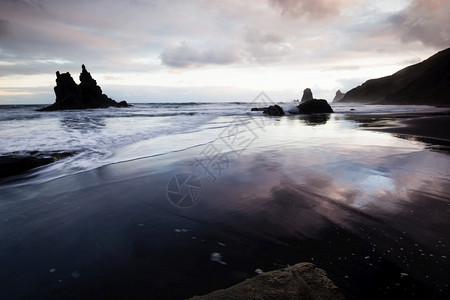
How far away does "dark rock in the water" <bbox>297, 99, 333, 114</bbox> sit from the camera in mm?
29297

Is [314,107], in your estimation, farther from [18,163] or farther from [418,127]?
[18,163]

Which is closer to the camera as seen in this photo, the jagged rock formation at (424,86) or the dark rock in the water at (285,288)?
the dark rock in the water at (285,288)

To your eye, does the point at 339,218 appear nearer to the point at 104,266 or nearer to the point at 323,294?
the point at 323,294

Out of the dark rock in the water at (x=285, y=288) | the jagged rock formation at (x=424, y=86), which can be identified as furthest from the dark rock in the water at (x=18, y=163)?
the jagged rock formation at (x=424, y=86)

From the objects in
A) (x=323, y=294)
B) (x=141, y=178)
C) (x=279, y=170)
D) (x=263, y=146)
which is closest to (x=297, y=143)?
(x=263, y=146)

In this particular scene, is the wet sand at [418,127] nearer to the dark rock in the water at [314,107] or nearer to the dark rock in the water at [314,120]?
the dark rock in the water at [314,120]

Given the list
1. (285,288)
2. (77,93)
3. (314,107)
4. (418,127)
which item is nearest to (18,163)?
(285,288)

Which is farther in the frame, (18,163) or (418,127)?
(418,127)

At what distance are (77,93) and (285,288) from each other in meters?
64.0

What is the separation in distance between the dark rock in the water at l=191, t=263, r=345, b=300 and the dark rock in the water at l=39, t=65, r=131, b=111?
59.5 meters

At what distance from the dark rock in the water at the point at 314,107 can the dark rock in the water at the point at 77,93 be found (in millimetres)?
47233

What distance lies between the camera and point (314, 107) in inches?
1164

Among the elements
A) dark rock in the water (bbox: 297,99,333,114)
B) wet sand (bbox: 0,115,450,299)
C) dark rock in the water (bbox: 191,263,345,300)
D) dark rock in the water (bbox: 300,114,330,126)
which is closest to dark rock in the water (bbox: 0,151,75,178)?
wet sand (bbox: 0,115,450,299)

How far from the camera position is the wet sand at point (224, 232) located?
2.03 metres
